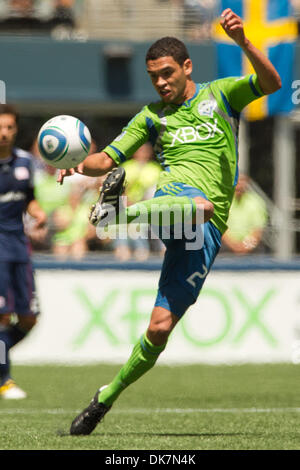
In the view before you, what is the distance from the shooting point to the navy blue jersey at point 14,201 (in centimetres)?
897

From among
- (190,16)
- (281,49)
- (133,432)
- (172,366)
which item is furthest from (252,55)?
(190,16)

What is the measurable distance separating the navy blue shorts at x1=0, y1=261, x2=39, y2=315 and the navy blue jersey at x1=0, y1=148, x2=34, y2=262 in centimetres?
8

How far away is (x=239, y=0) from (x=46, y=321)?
5.55 metres

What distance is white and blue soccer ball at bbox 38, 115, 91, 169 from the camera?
5.96m

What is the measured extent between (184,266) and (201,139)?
0.82 metres

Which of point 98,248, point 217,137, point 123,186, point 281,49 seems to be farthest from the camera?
point 281,49

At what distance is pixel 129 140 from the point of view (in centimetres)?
626

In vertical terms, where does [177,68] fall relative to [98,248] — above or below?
above

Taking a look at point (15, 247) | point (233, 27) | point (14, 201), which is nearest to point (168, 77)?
point (233, 27)

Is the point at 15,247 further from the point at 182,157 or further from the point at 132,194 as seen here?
the point at 132,194

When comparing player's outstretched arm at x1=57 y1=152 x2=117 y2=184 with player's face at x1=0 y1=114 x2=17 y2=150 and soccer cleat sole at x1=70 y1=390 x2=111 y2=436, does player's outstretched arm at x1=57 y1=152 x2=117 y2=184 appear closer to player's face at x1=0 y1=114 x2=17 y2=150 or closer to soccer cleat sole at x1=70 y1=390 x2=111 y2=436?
soccer cleat sole at x1=70 y1=390 x2=111 y2=436

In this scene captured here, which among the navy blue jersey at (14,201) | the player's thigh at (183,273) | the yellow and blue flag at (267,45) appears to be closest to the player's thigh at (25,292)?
the navy blue jersey at (14,201)

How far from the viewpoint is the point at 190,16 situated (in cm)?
1562
